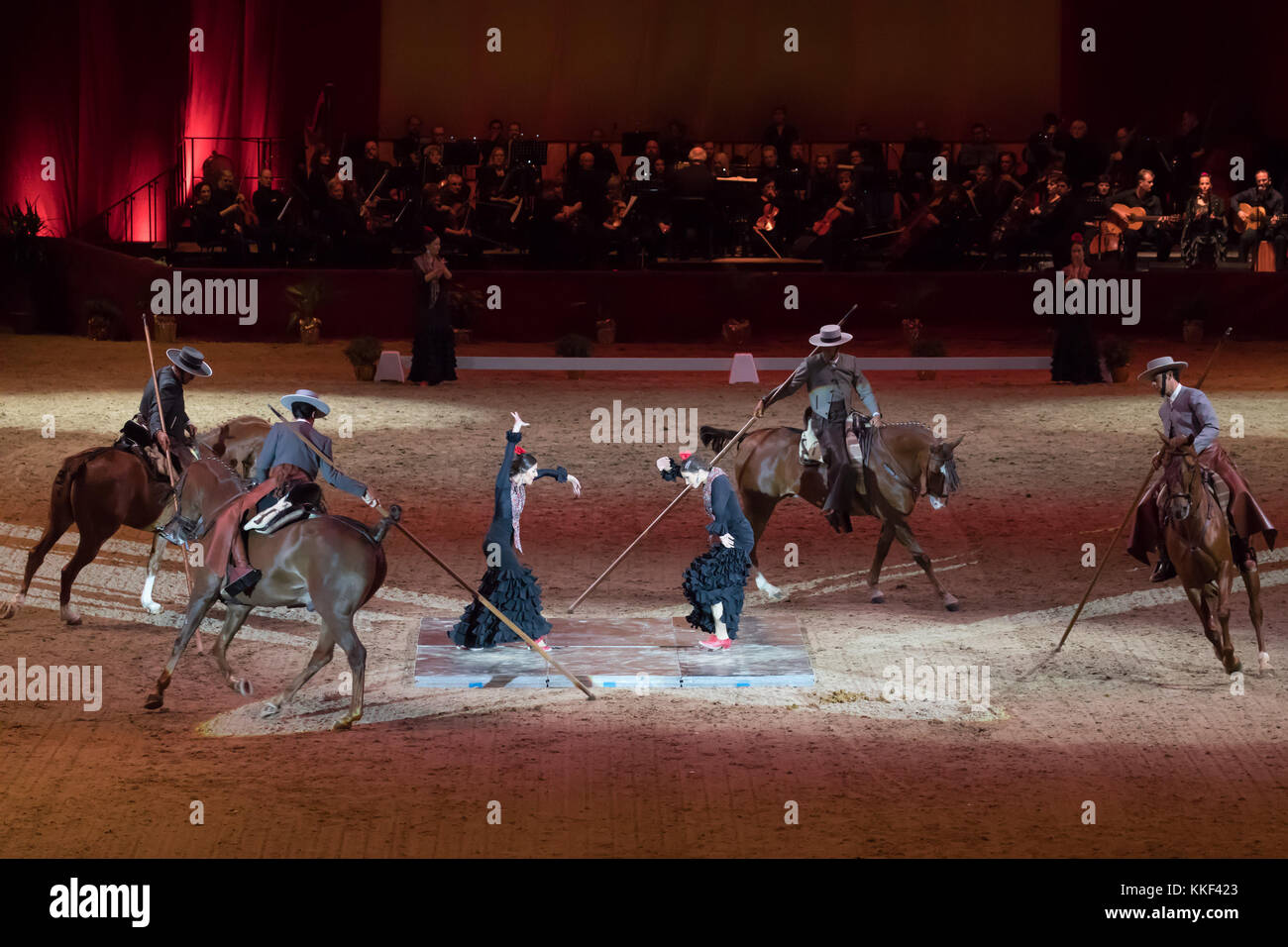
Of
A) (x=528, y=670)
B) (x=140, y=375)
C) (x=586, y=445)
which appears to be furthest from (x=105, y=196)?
(x=528, y=670)

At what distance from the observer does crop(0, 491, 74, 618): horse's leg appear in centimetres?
1290

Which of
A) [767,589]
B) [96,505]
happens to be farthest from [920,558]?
[96,505]

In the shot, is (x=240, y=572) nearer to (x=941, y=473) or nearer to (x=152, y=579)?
(x=152, y=579)

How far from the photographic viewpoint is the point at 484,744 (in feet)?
34.1

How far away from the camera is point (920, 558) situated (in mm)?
13680

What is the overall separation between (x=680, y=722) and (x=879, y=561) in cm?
360

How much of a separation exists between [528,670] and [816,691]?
1.86 m

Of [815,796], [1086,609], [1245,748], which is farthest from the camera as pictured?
[1086,609]

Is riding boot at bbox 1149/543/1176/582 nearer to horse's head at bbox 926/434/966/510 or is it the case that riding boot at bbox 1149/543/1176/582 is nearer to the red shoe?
horse's head at bbox 926/434/966/510

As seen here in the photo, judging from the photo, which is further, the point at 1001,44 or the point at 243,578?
the point at 1001,44

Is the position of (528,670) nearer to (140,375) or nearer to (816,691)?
(816,691)

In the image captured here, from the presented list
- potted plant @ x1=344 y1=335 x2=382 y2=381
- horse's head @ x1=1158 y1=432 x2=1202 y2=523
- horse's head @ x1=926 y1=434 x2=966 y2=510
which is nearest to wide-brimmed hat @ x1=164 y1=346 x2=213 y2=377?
horse's head @ x1=926 y1=434 x2=966 y2=510

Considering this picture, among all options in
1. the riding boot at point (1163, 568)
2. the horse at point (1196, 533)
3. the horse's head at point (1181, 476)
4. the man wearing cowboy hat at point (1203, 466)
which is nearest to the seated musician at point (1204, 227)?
the man wearing cowboy hat at point (1203, 466)

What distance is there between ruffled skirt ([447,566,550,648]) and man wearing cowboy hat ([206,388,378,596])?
134 centimetres
